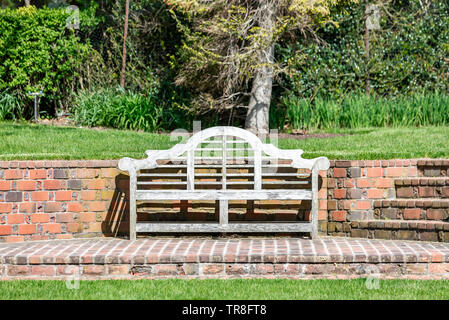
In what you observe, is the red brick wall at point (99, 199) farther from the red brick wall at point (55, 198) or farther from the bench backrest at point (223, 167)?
the bench backrest at point (223, 167)

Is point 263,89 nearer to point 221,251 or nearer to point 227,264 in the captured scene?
point 221,251

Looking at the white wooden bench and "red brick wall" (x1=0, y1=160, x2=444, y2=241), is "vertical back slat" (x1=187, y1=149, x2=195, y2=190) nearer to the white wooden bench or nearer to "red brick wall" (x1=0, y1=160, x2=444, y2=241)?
the white wooden bench

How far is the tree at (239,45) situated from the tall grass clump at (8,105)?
2988mm

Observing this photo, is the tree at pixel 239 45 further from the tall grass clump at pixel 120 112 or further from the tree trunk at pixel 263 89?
the tall grass clump at pixel 120 112

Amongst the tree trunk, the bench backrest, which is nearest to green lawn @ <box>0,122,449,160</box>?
the bench backrest

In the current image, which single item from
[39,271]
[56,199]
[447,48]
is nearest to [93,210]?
[56,199]

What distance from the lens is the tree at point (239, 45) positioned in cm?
1101

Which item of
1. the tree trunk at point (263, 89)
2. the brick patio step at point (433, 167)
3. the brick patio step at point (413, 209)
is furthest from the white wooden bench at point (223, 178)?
the tree trunk at point (263, 89)

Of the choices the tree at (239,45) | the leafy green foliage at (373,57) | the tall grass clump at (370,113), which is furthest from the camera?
the leafy green foliage at (373,57)

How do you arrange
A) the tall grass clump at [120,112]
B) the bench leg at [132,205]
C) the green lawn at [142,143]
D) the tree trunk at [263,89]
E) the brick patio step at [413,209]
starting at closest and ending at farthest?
the bench leg at [132,205] → the brick patio step at [413,209] → the green lawn at [142,143] → the tree trunk at [263,89] → the tall grass clump at [120,112]

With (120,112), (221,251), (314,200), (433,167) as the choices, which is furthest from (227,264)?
(120,112)

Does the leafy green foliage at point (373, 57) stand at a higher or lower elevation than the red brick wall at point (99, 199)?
higher

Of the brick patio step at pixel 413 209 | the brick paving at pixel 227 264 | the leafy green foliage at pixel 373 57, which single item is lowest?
the brick paving at pixel 227 264

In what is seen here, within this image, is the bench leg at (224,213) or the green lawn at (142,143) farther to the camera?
the green lawn at (142,143)
